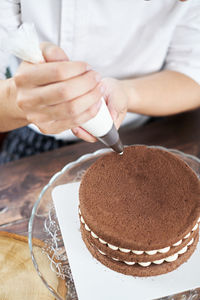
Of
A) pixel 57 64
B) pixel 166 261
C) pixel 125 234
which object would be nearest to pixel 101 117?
pixel 57 64

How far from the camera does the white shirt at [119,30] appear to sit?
110cm

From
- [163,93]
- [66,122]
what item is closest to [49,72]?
[66,122]

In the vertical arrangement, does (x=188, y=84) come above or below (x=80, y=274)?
above

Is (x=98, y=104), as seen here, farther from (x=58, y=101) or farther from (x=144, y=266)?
(x=144, y=266)

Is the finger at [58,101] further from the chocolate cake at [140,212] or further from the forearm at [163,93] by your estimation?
the forearm at [163,93]

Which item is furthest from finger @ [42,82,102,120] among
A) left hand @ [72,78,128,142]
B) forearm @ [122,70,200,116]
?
forearm @ [122,70,200,116]

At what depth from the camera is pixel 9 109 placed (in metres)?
0.98

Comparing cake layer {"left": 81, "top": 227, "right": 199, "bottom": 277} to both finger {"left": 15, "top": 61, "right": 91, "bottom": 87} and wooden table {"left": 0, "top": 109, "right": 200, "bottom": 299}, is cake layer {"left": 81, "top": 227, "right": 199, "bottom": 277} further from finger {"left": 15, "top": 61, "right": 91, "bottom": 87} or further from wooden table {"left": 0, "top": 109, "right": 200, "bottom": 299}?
finger {"left": 15, "top": 61, "right": 91, "bottom": 87}

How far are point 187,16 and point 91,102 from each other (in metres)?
0.81

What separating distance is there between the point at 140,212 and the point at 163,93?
25.0 inches

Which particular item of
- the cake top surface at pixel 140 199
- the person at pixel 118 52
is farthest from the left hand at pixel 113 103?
the cake top surface at pixel 140 199

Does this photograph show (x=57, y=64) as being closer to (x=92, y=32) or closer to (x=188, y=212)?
(x=188, y=212)

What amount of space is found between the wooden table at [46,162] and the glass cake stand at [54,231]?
0.08 metres

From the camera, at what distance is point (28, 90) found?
639 mm
